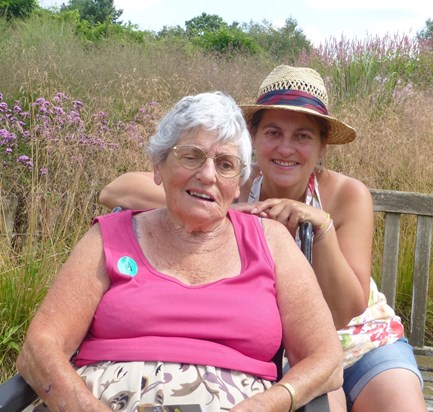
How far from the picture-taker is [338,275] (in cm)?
241

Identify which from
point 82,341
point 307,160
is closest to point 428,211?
point 307,160

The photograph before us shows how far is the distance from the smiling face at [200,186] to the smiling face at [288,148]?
0.39 metres

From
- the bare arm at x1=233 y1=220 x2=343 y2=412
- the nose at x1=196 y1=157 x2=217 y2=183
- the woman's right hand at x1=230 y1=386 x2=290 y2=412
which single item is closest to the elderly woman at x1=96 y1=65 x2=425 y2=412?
the bare arm at x1=233 y1=220 x2=343 y2=412

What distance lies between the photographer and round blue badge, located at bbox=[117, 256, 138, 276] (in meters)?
2.23

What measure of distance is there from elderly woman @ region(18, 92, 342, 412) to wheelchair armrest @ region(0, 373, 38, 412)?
3 centimetres

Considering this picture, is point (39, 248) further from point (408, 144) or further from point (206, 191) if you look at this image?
point (408, 144)

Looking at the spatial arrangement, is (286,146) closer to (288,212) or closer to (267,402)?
(288,212)

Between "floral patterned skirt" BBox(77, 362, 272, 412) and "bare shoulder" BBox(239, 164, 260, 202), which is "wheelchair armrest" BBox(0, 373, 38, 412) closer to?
"floral patterned skirt" BBox(77, 362, 272, 412)

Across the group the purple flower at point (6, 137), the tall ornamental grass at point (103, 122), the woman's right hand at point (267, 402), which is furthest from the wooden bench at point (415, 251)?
the purple flower at point (6, 137)

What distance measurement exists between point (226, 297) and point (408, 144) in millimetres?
A: 4283

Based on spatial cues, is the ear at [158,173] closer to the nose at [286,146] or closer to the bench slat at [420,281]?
the nose at [286,146]

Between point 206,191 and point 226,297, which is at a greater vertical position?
point 206,191

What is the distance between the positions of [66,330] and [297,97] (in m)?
1.23

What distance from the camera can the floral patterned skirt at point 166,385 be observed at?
2.01m
